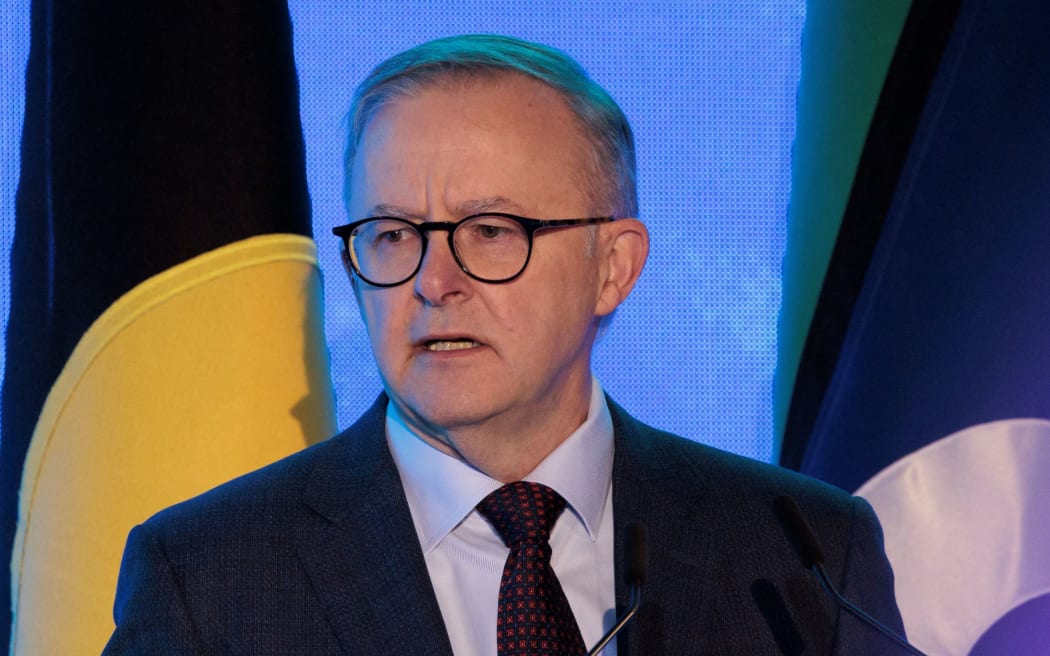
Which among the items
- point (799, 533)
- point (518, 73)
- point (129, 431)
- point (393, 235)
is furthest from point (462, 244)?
point (129, 431)

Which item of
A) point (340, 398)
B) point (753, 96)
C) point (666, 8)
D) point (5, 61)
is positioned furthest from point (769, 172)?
point (5, 61)

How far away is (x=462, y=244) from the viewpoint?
6.89ft

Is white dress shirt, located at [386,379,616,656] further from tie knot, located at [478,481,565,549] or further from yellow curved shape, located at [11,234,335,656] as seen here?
yellow curved shape, located at [11,234,335,656]

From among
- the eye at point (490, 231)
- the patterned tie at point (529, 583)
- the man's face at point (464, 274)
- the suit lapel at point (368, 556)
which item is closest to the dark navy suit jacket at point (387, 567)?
the suit lapel at point (368, 556)

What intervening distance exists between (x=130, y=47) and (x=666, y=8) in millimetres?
1312

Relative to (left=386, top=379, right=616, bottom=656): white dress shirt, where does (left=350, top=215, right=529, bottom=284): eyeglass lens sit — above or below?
above

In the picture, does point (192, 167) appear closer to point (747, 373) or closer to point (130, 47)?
point (130, 47)

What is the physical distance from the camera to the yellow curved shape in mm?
2436

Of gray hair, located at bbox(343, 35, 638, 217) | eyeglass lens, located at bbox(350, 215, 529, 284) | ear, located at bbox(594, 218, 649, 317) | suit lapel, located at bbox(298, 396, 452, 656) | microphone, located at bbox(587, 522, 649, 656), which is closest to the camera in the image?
microphone, located at bbox(587, 522, 649, 656)

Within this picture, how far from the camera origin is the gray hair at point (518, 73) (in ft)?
7.32

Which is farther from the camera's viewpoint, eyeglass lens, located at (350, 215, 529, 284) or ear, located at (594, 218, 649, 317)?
ear, located at (594, 218, 649, 317)

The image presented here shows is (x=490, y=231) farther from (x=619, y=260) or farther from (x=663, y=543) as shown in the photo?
(x=663, y=543)

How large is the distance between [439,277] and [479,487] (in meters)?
0.39

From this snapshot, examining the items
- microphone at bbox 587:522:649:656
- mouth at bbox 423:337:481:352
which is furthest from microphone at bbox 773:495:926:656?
mouth at bbox 423:337:481:352
